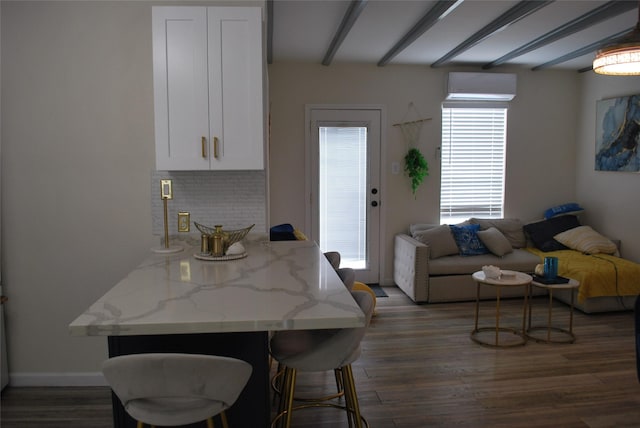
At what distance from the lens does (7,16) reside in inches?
115

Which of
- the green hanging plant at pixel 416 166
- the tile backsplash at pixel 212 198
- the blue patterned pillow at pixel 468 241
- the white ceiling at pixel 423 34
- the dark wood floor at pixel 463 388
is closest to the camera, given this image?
the dark wood floor at pixel 463 388

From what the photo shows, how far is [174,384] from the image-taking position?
1512 millimetres

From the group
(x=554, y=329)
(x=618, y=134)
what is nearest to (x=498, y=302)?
(x=554, y=329)

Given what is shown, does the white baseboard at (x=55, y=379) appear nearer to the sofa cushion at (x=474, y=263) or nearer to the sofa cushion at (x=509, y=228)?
the sofa cushion at (x=474, y=263)

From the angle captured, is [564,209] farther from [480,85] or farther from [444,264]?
[444,264]

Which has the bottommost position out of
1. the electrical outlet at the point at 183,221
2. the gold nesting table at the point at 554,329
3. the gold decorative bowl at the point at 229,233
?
the gold nesting table at the point at 554,329

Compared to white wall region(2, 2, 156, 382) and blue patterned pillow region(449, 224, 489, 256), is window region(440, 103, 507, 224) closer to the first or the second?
blue patterned pillow region(449, 224, 489, 256)

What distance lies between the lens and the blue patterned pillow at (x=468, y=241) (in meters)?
5.34

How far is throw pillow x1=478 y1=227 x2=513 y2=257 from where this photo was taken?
5289 millimetres

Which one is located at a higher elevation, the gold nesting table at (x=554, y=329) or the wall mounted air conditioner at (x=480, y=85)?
the wall mounted air conditioner at (x=480, y=85)

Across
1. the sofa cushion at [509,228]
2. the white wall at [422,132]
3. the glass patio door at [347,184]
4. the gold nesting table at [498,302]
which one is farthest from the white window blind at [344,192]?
the gold nesting table at [498,302]

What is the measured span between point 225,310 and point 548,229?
495cm

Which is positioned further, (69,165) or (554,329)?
(554,329)

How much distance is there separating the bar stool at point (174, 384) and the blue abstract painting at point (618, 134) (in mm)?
5101
